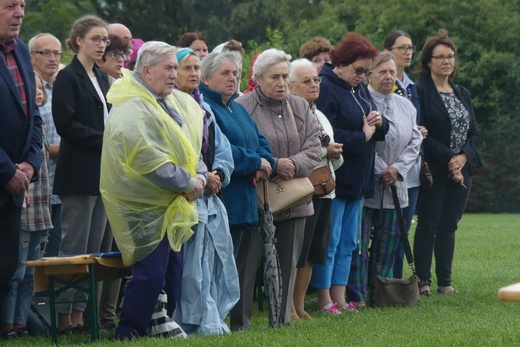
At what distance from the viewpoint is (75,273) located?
9.09m

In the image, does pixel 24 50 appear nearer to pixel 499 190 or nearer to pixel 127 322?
pixel 127 322

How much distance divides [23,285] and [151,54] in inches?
87.2

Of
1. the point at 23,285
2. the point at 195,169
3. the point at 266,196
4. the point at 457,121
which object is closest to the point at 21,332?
the point at 23,285

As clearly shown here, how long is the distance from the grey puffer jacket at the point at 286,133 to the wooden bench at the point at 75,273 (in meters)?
1.86

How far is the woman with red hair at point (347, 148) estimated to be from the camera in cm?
1142

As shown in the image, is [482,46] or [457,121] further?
[482,46]

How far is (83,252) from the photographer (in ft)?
31.6

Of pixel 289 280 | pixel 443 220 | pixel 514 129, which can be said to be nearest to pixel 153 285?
pixel 289 280

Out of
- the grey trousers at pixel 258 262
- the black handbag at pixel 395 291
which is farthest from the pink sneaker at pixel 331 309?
the grey trousers at pixel 258 262

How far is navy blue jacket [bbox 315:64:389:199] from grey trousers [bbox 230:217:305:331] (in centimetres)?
126

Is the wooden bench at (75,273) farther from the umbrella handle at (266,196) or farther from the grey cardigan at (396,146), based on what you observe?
the grey cardigan at (396,146)

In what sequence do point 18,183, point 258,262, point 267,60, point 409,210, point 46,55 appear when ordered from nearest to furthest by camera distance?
point 18,183 → point 258,262 → point 267,60 → point 46,55 → point 409,210

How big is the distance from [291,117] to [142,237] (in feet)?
7.18

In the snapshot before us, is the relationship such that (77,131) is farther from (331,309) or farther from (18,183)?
(331,309)
